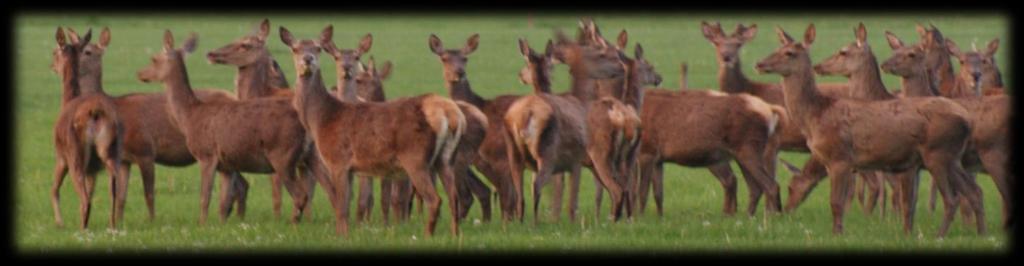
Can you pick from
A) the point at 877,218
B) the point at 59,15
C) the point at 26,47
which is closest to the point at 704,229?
the point at 877,218

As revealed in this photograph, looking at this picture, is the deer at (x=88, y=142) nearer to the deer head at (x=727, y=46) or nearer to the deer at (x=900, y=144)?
the deer at (x=900, y=144)

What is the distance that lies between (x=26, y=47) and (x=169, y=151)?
29859 millimetres

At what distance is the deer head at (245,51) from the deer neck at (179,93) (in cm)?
60

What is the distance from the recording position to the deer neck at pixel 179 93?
14.9 m

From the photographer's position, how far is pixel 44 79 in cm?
3372

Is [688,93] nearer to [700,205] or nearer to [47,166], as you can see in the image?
[700,205]

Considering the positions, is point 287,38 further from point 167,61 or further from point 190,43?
point 190,43

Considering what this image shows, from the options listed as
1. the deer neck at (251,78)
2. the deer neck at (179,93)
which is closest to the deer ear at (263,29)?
the deer neck at (251,78)

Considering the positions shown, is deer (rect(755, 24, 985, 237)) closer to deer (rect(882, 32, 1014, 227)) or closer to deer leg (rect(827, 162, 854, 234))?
deer leg (rect(827, 162, 854, 234))

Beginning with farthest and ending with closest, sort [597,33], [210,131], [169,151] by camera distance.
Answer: [597,33], [169,151], [210,131]

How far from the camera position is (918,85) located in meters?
15.8

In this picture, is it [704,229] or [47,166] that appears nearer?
[704,229]

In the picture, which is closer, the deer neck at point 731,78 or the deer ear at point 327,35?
the deer ear at point 327,35

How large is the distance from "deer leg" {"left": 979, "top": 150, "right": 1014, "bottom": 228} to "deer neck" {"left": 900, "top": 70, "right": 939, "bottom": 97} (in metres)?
1.76
